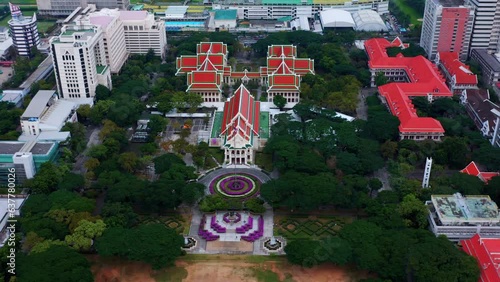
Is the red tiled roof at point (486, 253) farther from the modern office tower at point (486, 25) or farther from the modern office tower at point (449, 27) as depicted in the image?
the modern office tower at point (486, 25)

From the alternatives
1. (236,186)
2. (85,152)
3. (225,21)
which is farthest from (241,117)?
(225,21)

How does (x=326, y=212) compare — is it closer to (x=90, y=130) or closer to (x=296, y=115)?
(x=296, y=115)

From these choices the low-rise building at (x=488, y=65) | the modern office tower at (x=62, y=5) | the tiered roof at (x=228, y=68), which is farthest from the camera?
the modern office tower at (x=62, y=5)

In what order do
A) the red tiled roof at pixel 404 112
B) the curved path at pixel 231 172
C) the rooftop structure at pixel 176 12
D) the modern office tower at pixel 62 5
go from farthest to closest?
the modern office tower at pixel 62 5
the rooftop structure at pixel 176 12
the red tiled roof at pixel 404 112
the curved path at pixel 231 172

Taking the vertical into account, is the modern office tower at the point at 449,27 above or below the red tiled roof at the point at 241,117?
above

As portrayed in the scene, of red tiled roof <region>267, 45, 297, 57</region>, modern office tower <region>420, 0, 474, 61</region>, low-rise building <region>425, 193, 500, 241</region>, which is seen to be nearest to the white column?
low-rise building <region>425, 193, 500, 241</region>

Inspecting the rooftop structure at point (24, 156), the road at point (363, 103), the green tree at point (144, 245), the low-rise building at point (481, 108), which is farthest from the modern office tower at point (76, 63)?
the low-rise building at point (481, 108)
